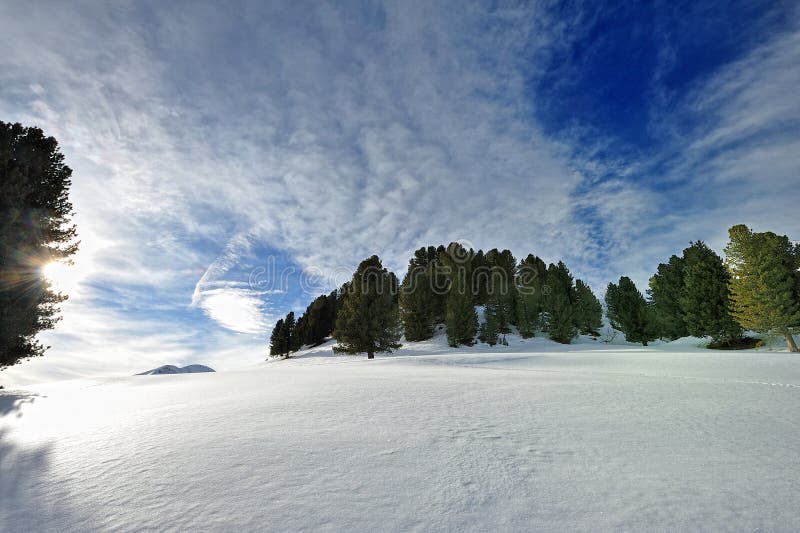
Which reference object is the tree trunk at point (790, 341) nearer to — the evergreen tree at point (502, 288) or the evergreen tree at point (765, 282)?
the evergreen tree at point (765, 282)

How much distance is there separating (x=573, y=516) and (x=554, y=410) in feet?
9.93

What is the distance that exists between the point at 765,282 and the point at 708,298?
28.9 ft

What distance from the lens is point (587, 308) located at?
55656 millimetres

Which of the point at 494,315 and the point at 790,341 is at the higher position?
the point at 494,315

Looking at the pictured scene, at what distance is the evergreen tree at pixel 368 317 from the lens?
32938 millimetres

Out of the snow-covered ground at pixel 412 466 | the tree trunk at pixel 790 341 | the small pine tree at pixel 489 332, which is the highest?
the small pine tree at pixel 489 332

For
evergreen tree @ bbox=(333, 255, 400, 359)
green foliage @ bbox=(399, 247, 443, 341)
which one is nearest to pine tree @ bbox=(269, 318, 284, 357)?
green foliage @ bbox=(399, 247, 443, 341)

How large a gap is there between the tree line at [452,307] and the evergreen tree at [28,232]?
69.4 feet

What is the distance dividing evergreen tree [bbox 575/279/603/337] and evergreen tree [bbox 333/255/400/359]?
3434cm

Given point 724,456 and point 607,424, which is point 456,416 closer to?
point 607,424

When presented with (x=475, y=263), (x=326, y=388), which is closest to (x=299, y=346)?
(x=475, y=263)

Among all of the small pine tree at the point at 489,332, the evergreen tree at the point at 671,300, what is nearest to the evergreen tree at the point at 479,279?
the small pine tree at the point at 489,332

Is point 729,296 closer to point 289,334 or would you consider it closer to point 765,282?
point 765,282

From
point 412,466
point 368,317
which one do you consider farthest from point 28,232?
point 368,317
